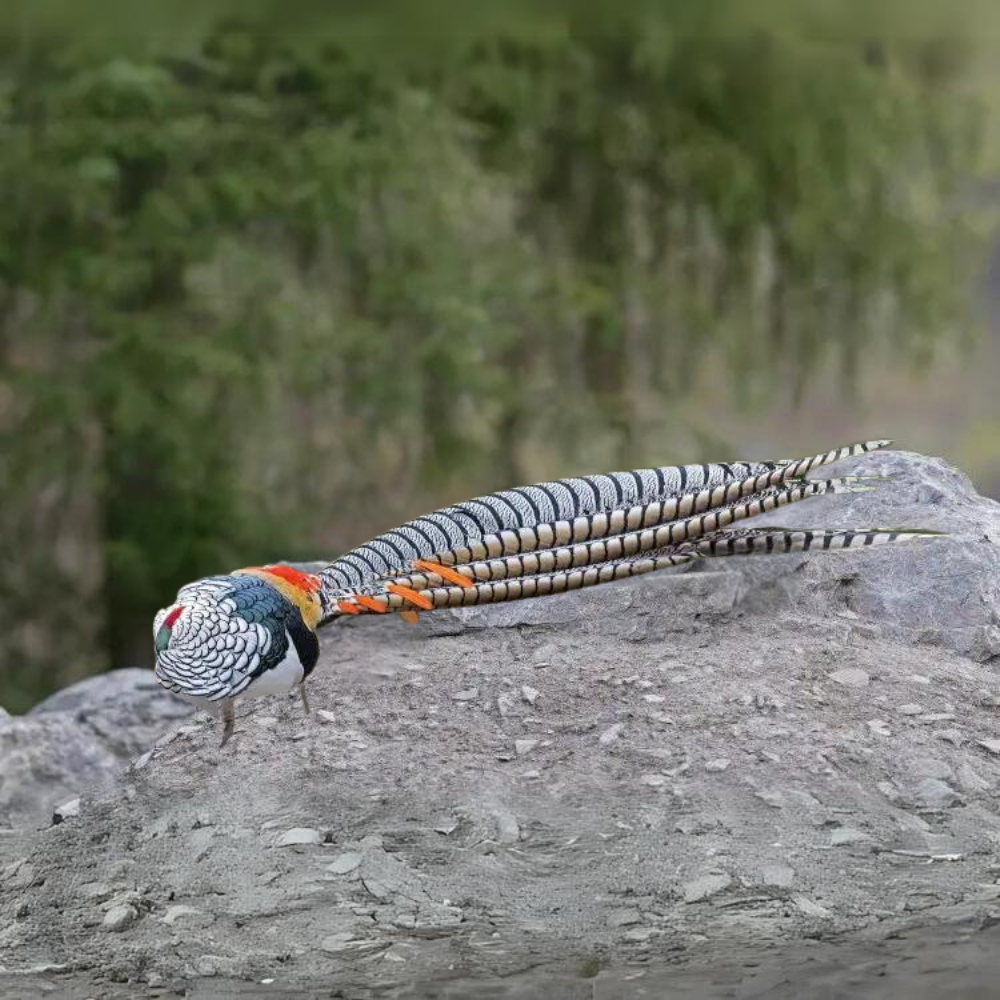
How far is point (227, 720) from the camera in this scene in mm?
2309

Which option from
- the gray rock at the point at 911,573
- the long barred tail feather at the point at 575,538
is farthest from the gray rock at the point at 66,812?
the gray rock at the point at 911,573

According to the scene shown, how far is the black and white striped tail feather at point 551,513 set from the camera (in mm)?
2385

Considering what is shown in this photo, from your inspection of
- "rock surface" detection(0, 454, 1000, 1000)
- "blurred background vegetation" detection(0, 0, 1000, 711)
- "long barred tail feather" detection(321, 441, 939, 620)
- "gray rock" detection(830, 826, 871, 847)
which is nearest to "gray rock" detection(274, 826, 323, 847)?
"rock surface" detection(0, 454, 1000, 1000)

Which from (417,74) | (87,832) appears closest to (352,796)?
(87,832)

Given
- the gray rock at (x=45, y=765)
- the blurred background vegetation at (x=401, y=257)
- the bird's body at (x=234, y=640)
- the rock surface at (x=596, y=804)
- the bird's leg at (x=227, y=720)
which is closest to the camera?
the rock surface at (x=596, y=804)

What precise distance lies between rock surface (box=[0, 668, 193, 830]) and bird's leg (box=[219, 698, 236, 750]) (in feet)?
1.42

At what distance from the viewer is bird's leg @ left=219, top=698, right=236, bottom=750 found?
226 centimetres

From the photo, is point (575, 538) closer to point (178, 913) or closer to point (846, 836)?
point (846, 836)

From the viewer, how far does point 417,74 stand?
471 centimetres

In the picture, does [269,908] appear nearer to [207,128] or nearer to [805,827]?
[805,827]

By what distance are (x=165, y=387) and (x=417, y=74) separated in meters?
1.18

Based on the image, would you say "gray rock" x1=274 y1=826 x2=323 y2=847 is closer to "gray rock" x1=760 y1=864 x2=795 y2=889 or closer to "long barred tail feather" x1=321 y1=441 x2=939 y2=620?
"long barred tail feather" x1=321 y1=441 x2=939 y2=620

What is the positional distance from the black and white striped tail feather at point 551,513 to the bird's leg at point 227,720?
0.22 metres

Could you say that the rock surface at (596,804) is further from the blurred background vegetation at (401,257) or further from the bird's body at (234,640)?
the blurred background vegetation at (401,257)
